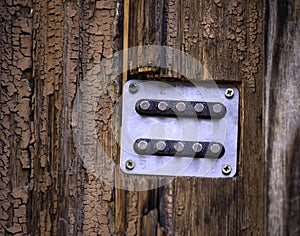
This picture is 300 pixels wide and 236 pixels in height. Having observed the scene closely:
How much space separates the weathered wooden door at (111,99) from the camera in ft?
3.44

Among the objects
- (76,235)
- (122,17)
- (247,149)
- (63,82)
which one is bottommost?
(76,235)

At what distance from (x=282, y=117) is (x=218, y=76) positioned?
0.13 m

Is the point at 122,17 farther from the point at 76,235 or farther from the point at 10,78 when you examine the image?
the point at 76,235

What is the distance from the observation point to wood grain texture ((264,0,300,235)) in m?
1.00

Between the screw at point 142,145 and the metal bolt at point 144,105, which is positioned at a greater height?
the metal bolt at point 144,105

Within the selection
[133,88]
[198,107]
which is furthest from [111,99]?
[198,107]

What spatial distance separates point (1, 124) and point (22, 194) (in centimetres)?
12

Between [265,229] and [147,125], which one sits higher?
[147,125]

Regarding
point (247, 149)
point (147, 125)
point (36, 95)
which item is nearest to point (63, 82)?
point (36, 95)

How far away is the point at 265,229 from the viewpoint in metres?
1.01

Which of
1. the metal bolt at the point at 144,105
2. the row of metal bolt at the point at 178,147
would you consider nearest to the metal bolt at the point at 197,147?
the row of metal bolt at the point at 178,147

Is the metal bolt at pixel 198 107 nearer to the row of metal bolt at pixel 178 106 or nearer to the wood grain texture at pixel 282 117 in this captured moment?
the row of metal bolt at pixel 178 106

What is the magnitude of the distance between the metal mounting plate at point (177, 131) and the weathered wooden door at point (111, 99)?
0.01 meters

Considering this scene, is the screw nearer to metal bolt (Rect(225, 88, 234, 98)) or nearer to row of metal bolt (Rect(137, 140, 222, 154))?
row of metal bolt (Rect(137, 140, 222, 154))
